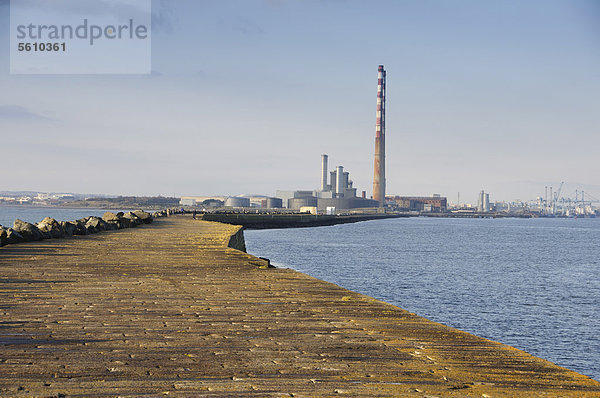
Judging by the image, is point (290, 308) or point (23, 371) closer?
point (23, 371)

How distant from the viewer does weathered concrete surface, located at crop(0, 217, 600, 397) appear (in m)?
5.26

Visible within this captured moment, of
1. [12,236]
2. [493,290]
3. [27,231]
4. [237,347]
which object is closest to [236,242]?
[27,231]

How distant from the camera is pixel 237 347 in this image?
671 centimetres

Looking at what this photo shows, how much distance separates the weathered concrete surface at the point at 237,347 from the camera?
5262mm

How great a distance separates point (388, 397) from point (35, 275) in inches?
386

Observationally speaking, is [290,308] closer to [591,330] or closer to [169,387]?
[169,387]

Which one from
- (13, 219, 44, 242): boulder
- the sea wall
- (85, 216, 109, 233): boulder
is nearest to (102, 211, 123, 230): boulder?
the sea wall

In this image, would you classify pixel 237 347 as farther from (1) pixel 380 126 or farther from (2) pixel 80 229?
(1) pixel 380 126

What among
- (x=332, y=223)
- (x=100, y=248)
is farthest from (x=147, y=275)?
(x=332, y=223)

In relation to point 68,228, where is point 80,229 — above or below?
below

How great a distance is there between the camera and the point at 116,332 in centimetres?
734

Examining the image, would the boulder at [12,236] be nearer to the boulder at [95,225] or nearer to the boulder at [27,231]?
the boulder at [27,231]

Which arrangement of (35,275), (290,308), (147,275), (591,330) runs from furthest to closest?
(591,330) → (147,275) → (35,275) → (290,308)

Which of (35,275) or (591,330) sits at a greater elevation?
(35,275)
